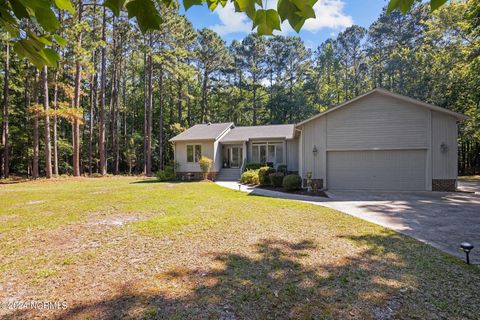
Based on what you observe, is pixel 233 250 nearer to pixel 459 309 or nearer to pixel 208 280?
pixel 208 280

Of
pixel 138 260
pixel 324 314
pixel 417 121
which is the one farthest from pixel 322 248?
pixel 417 121

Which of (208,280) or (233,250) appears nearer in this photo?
(208,280)

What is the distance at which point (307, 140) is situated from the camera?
12875 millimetres

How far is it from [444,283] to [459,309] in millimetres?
613

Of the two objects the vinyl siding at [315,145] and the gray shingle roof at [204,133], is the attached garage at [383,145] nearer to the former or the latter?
the vinyl siding at [315,145]

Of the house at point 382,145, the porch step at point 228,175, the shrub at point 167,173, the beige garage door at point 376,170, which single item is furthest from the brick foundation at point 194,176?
the beige garage door at point 376,170

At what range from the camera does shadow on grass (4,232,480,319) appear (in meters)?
2.54

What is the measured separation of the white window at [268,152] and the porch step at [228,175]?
1.82 meters

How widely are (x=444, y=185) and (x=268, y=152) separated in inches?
414

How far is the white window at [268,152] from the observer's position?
18.3 m

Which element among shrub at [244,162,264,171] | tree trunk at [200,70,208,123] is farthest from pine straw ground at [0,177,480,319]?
tree trunk at [200,70,208,123]

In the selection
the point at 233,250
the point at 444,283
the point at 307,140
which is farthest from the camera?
the point at 307,140

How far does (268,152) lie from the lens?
18.6 m

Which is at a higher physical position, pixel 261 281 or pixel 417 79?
pixel 417 79
